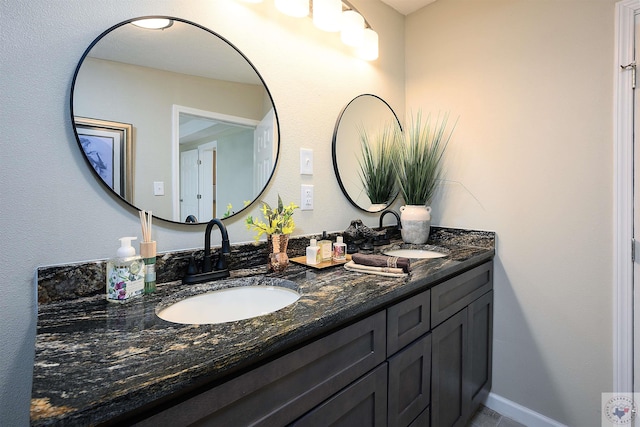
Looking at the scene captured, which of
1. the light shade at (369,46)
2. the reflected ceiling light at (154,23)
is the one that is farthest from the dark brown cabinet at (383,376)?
the light shade at (369,46)

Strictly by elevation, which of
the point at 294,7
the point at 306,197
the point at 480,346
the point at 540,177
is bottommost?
the point at 480,346

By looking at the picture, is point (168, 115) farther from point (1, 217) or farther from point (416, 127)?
point (416, 127)

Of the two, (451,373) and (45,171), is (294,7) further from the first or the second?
(451,373)

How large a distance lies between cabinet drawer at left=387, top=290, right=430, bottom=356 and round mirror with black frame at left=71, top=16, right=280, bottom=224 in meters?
0.73

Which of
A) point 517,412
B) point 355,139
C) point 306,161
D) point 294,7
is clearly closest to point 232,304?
point 306,161

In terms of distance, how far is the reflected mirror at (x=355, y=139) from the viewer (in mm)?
1681

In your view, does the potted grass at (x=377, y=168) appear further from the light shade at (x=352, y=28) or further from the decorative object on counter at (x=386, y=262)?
the decorative object on counter at (x=386, y=262)

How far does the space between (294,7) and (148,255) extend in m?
1.20

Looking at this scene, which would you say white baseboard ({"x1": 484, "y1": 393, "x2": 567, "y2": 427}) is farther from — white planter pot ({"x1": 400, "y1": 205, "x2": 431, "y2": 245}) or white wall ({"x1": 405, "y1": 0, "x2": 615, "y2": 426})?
white planter pot ({"x1": 400, "y1": 205, "x2": 431, "y2": 245})

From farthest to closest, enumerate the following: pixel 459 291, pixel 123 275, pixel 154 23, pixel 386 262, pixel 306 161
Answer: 1. pixel 306 161
2. pixel 459 291
3. pixel 386 262
4. pixel 154 23
5. pixel 123 275

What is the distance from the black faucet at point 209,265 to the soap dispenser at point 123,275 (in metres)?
0.19

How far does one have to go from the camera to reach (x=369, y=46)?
173 centimetres

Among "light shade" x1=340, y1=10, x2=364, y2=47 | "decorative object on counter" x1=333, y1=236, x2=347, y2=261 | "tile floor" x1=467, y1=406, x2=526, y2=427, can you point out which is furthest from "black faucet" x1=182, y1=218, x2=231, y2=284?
"tile floor" x1=467, y1=406, x2=526, y2=427

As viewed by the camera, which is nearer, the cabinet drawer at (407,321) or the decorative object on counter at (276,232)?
the cabinet drawer at (407,321)
